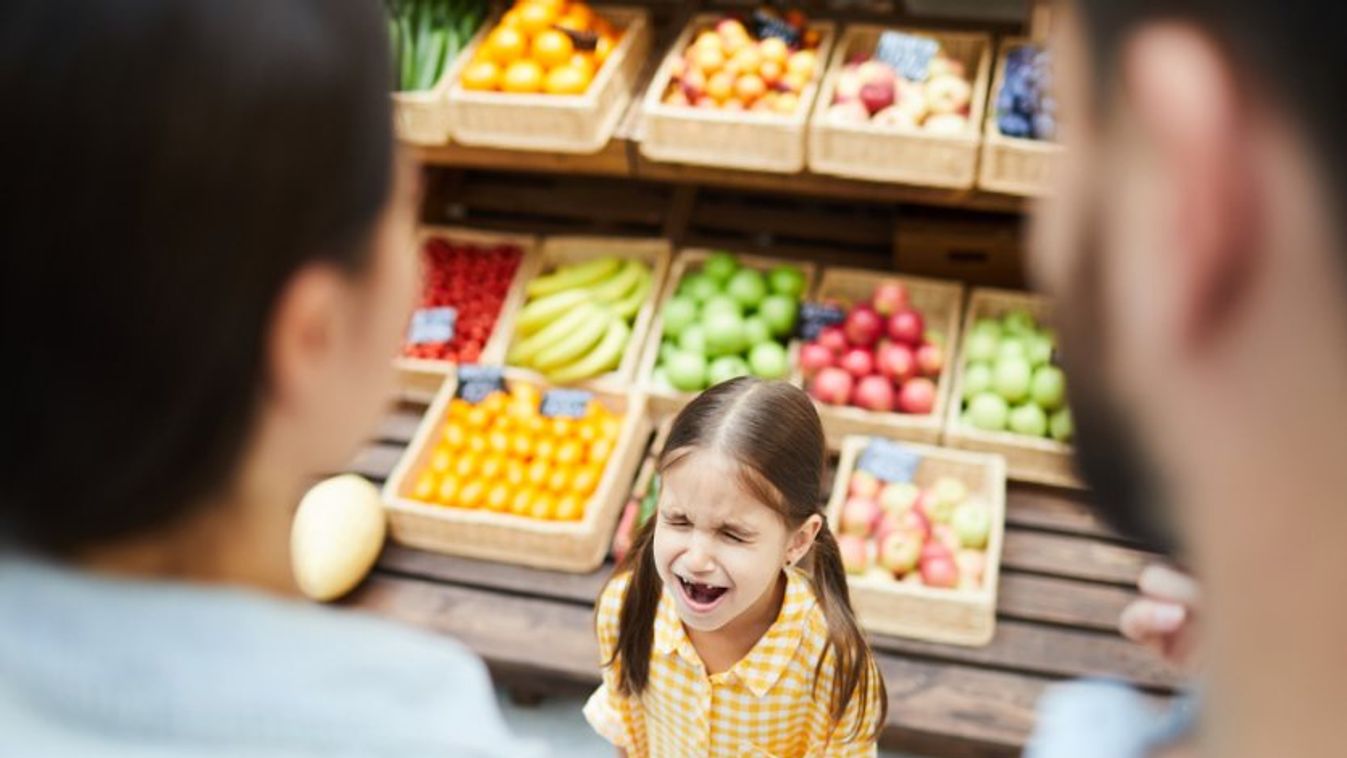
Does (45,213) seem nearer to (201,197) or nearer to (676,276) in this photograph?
(201,197)

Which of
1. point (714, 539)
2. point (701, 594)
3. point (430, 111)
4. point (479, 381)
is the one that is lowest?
point (479, 381)

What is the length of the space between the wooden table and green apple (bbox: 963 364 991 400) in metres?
0.27

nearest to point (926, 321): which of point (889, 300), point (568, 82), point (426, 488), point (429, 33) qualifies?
point (889, 300)

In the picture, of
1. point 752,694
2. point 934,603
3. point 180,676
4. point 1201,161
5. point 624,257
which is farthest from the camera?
point 624,257

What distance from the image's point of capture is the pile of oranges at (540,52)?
2.85 meters

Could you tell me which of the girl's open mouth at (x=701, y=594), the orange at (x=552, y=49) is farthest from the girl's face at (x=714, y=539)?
the orange at (x=552, y=49)

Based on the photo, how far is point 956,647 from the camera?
2.62 metres

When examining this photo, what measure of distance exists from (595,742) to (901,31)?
1.96 m

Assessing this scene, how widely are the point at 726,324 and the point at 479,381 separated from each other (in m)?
0.66

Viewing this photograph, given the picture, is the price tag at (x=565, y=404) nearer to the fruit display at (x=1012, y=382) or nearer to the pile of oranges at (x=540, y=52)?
the pile of oranges at (x=540, y=52)

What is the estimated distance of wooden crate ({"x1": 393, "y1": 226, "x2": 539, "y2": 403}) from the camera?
3.15m

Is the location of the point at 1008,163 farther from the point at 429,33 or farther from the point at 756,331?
the point at 429,33

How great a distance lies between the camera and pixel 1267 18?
0.38 m

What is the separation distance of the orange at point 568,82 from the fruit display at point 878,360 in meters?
0.85
